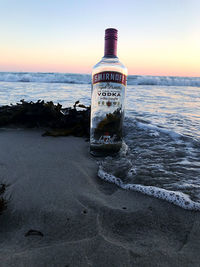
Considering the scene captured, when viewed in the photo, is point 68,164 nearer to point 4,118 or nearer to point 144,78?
point 4,118

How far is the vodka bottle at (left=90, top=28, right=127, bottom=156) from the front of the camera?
178 centimetres

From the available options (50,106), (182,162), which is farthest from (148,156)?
(50,106)

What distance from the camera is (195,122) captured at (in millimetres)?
3371

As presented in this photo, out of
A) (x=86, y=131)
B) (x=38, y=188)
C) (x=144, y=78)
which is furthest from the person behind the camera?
(x=144, y=78)

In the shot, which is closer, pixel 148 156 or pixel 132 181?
pixel 132 181

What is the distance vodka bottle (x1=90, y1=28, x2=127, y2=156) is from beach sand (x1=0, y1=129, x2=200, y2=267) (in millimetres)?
419

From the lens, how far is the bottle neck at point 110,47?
170cm

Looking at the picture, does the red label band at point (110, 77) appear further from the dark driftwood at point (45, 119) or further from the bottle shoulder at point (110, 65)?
the dark driftwood at point (45, 119)

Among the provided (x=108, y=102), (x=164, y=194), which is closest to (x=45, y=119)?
(x=108, y=102)

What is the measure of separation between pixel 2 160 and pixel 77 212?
872 mm

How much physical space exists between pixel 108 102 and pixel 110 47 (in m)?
0.44

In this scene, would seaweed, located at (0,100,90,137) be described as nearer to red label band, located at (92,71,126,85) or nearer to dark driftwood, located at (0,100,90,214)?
dark driftwood, located at (0,100,90,214)

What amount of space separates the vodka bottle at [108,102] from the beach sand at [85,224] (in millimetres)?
419

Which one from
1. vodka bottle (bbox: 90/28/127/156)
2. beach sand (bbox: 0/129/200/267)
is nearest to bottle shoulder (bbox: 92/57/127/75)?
vodka bottle (bbox: 90/28/127/156)
